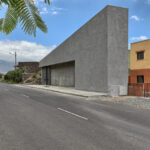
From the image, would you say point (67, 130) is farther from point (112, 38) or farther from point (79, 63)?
point (79, 63)

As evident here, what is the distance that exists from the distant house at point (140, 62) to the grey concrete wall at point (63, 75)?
10.8m

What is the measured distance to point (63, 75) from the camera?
32.4m

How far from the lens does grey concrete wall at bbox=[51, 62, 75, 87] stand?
29678 millimetres

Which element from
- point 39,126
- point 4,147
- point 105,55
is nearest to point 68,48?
point 105,55

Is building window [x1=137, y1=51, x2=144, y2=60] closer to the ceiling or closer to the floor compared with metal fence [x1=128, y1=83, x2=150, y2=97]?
closer to the ceiling

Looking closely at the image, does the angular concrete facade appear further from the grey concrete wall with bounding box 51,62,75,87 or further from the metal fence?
the grey concrete wall with bounding box 51,62,75,87

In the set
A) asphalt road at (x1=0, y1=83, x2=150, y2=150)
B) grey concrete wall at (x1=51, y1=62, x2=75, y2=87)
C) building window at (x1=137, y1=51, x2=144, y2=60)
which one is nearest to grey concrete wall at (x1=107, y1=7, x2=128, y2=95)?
building window at (x1=137, y1=51, x2=144, y2=60)

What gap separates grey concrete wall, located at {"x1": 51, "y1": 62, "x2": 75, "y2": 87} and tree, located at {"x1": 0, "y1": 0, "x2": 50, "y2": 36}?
88.9 ft

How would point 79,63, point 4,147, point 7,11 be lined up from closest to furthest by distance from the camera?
point 7,11
point 4,147
point 79,63

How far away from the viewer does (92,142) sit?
4.39 m

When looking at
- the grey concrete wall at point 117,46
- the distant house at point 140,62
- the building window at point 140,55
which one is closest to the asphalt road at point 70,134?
the grey concrete wall at point 117,46

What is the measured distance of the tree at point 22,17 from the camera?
1638mm

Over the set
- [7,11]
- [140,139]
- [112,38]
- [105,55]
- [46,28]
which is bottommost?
[140,139]

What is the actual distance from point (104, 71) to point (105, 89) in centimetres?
214
